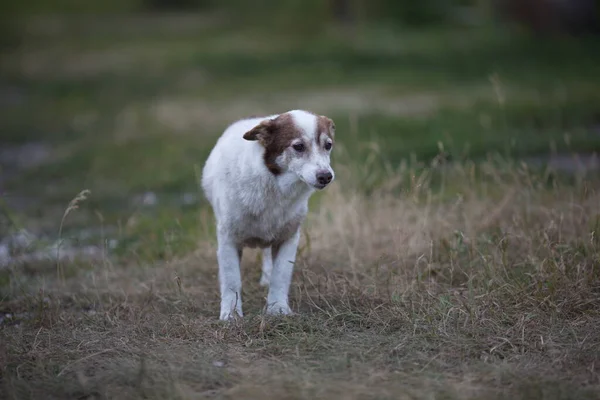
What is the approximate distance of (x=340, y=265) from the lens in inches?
283

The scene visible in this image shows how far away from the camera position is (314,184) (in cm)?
551

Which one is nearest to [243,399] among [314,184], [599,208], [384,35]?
[314,184]

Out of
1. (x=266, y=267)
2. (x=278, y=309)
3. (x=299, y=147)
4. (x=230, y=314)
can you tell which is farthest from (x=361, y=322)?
(x=266, y=267)

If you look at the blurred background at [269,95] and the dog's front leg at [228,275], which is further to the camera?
the blurred background at [269,95]

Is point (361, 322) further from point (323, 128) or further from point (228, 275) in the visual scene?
point (323, 128)

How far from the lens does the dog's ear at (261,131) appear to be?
575 centimetres

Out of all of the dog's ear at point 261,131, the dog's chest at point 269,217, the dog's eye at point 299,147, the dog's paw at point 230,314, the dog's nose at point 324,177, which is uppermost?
the dog's ear at point 261,131

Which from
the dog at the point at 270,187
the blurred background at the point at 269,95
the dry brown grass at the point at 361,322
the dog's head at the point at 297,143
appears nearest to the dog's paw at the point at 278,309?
the dog at the point at 270,187

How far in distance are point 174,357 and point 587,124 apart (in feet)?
33.9

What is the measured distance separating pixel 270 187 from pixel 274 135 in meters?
0.40

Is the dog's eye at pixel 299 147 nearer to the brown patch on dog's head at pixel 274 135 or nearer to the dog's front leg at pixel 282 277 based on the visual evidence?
the brown patch on dog's head at pixel 274 135

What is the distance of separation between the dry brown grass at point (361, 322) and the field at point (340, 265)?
0.02 metres

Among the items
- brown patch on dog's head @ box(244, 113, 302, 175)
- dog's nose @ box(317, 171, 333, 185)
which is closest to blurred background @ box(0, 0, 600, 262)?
brown patch on dog's head @ box(244, 113, 302, 175)

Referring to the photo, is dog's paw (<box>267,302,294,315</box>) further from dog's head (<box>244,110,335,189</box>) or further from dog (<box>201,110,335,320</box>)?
dog's head (<box>244,110,335,189</box>)
